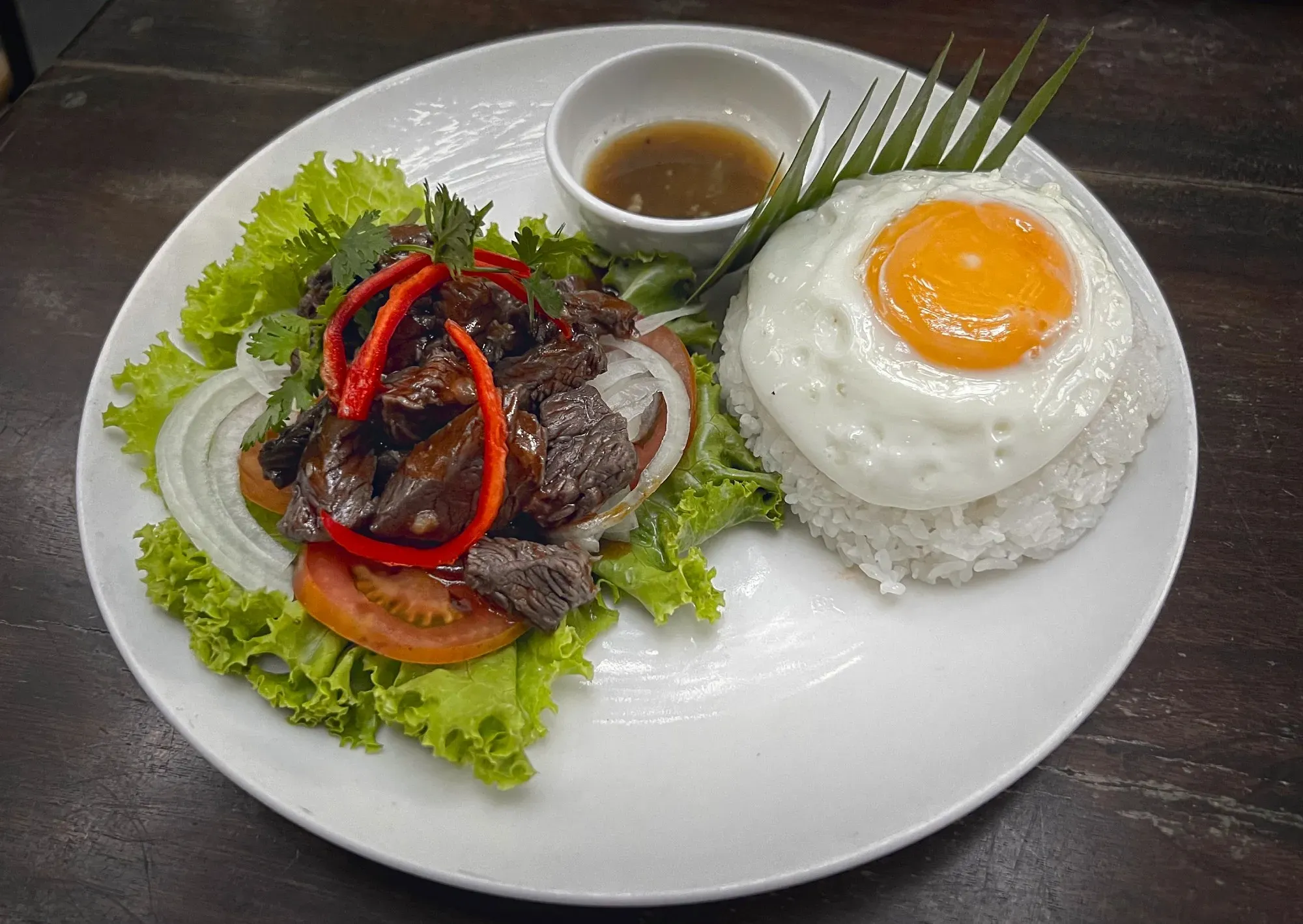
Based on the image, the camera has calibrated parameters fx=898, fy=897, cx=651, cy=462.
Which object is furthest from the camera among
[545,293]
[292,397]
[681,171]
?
[681,171]

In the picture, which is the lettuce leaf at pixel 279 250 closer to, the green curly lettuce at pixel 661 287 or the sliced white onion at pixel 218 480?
the sliced white onion at pixel 218 480

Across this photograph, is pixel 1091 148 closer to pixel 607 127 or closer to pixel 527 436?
pixel 607 127

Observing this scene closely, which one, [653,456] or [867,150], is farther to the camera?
[867,150]

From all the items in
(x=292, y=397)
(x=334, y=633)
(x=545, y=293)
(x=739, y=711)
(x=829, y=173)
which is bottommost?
(x=739, y=711)

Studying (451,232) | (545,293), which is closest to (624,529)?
(545,293)

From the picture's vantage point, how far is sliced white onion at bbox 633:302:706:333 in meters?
2.97

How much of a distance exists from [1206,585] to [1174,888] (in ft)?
3.38

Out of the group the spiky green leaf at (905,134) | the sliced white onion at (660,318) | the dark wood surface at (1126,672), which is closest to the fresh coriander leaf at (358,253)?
the sliced white onion at (660,318)

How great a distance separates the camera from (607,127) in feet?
11.1

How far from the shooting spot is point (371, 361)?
95.1 inches

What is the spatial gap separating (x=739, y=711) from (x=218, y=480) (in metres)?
1.65

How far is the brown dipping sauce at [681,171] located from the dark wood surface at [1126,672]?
1.50 meters

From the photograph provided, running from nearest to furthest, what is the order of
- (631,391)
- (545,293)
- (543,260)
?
1. (545,293)
2. (543,260)
3. (631,391)

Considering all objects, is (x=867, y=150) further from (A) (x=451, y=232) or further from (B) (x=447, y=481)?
(B) (x=447, y=481)
